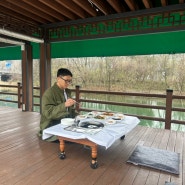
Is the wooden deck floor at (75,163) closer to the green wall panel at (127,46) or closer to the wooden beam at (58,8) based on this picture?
the green wall panel at (127,46)

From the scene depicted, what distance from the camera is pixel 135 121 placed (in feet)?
8.69

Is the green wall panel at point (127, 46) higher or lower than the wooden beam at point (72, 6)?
lower

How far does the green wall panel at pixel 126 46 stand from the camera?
349 cm

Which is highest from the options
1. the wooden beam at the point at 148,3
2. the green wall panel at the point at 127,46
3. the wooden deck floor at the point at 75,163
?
the wooden beam at the point at 148,3

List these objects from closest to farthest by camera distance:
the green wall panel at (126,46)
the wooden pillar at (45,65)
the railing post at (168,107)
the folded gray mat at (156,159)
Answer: the folded gray mat at (156,159) < the green wall panel at (126,46) < the railing post at (168,107) < the wooden pillar at (45,65)

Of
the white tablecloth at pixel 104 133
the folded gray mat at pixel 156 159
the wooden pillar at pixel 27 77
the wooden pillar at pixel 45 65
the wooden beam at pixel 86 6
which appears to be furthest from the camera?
the wooden pillar at pixel 27 77

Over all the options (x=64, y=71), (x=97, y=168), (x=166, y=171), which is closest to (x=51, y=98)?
(x=64, y=71)

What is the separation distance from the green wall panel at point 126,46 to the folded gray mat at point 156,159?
1938 millimetres

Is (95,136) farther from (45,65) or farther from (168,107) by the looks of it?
(45,65)

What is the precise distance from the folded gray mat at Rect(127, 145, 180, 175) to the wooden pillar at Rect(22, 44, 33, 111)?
391cm

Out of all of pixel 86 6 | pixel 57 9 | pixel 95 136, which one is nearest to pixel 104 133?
pixel 95 136

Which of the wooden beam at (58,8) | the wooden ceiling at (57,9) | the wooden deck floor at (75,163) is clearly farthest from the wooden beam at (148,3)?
the wooden deck floor at (75,163)

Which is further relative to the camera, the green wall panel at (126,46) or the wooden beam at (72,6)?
the green wall panel at (126,46)

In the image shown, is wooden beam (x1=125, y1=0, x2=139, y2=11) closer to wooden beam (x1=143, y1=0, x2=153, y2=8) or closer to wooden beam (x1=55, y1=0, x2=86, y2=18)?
wooden beam (x1=143, y1=0, x2=153, y2=8)
